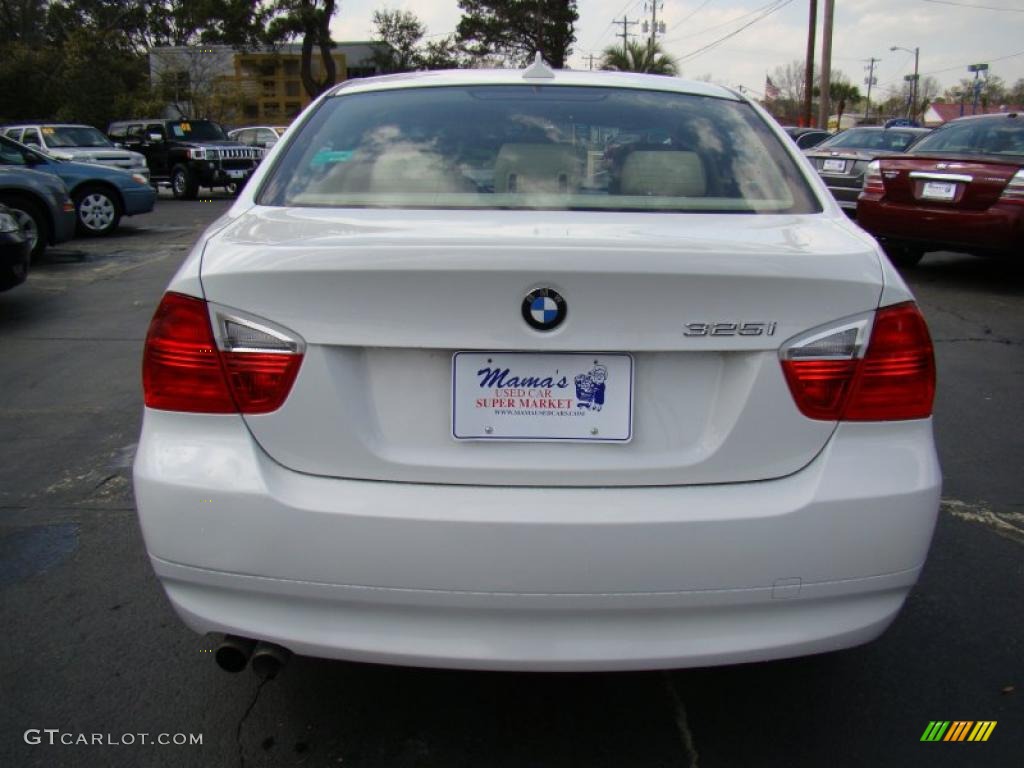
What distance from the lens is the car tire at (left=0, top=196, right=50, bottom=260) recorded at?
1005 cm

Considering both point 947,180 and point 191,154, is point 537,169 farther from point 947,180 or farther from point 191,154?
point 191,154

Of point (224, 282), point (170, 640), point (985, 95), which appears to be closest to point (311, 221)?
point (224, 282)

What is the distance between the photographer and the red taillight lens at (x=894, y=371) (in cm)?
198

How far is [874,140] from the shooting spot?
43.3ft

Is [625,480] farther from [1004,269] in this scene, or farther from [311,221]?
[1004,269]

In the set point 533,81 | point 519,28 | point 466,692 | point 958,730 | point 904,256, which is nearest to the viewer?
point 958,730

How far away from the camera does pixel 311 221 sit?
2.20 meters

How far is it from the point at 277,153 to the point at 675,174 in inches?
46.1

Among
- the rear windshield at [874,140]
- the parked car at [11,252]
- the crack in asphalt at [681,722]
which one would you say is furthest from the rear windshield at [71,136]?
the crack in asphalt at [681,722]

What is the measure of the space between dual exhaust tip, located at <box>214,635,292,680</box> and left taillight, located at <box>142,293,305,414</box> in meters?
0.54

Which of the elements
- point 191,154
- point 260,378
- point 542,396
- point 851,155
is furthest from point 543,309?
point 191,154

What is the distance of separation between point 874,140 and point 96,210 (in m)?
11.3

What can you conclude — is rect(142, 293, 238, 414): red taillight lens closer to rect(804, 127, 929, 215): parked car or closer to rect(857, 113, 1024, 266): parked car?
rect(857, 113, 1024, 266): parked car

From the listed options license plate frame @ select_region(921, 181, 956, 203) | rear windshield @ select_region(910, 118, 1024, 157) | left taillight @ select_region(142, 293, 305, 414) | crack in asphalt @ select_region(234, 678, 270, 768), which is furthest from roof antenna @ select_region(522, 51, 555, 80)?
rear windshield @ select_region(910, 118, 1024, 157)
